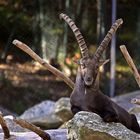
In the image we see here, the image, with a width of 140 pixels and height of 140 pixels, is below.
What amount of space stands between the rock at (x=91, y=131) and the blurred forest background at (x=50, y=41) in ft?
26.9

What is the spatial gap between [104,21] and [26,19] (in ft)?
9.72

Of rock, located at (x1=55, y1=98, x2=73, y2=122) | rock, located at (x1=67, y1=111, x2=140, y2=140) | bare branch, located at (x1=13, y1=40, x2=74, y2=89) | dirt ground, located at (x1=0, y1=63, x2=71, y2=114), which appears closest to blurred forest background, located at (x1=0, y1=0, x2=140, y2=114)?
dirt ground, located at (x1=0, y1=63, x2=71, y2=114)

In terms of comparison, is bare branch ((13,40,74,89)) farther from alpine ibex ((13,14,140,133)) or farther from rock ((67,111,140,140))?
rock ((67,111,140,140))

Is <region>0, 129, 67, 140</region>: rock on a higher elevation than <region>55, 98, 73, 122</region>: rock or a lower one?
higher

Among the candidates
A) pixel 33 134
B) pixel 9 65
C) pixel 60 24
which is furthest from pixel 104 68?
pixel 33 134

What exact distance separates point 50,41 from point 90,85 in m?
9.14

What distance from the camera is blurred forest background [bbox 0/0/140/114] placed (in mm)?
13859

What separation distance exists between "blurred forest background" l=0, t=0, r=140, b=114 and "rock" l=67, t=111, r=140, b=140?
26.9 feet

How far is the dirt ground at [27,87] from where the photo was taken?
13.7 meters

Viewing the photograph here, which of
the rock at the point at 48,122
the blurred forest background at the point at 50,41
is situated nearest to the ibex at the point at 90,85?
the rock at the point at 48,122

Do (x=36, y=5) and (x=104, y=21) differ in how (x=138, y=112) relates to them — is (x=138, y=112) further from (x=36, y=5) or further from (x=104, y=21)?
(x=36, y=5)

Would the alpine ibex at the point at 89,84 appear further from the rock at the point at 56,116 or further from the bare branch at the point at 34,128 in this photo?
the rock at the point at 56,116

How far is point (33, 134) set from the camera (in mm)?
5395

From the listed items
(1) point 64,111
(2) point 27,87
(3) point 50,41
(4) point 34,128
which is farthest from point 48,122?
(3) point 50,41
